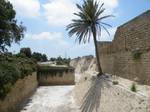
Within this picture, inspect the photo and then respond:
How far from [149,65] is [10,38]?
16174 mm

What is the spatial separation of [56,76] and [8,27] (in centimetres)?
1367

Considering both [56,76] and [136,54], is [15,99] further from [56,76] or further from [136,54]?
[56,76]

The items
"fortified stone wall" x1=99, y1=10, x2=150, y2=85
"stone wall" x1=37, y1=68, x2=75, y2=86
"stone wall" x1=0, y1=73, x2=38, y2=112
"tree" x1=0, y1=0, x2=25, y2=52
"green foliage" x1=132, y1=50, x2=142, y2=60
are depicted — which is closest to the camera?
"fortified stone wall" x1=99, y1=10, x2=150, y2=85

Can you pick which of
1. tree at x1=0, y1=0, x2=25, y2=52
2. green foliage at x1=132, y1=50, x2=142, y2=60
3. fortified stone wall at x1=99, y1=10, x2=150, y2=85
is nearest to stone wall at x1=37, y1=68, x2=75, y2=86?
tree at x1=0, y1=0, x2=25, y2=52

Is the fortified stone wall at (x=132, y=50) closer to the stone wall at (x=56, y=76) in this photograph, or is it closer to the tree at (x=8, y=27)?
the tree at (x=8, y=27)

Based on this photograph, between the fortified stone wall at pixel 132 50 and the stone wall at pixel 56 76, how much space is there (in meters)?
15.4

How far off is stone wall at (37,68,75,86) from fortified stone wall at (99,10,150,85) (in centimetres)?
1541

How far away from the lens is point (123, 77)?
17797 millimetres

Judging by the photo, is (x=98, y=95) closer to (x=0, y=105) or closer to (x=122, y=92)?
(x=122, y=92)

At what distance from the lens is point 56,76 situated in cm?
3666

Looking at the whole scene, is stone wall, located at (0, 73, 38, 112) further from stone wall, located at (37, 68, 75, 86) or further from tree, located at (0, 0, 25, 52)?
stone wall, located at (37, 68, 75, 86)

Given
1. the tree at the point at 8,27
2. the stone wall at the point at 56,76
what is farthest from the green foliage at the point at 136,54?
the stone wall at the point at 56,76

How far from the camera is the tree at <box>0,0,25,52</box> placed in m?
23.2

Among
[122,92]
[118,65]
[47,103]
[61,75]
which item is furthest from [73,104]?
[61,75]
